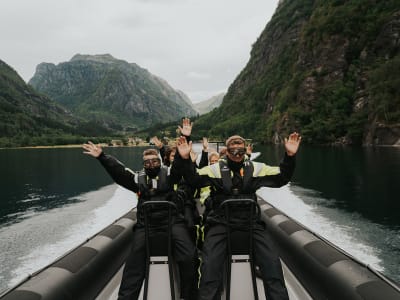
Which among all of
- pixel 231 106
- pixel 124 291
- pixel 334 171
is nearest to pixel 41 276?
pixel 124 291

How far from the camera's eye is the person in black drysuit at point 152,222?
331 centimetres

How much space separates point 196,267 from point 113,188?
1382 cm

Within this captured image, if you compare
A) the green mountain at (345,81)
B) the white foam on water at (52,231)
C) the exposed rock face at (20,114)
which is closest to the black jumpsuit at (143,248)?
the white foam on water at (52,231)

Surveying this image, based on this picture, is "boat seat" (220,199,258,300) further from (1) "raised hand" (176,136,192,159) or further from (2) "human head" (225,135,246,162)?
(1) "raised hand" (176,136,192,159)

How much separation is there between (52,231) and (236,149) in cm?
751

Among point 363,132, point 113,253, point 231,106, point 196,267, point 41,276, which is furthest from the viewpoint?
point 231,106

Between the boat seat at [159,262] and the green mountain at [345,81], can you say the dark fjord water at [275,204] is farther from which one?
the green mountain at [345,81]

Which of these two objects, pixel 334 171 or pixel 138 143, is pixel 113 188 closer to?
pixel 334 171

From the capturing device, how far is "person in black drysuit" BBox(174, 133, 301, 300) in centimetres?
311

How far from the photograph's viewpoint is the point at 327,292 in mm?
3502

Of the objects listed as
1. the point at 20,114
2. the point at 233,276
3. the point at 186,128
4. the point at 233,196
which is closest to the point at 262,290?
the point at 233,276

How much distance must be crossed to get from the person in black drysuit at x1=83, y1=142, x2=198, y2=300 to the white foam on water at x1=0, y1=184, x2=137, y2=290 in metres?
1.86

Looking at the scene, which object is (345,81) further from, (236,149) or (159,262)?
(159,262)

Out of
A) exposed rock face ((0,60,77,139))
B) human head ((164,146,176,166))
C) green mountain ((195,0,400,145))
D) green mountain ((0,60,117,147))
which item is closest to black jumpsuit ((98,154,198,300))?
human head ((164,146,176,166))
